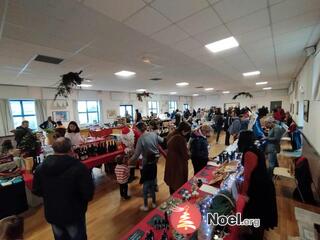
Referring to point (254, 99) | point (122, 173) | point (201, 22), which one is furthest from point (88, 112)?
point (254, 99)

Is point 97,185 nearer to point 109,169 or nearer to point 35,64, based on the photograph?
point 109,169

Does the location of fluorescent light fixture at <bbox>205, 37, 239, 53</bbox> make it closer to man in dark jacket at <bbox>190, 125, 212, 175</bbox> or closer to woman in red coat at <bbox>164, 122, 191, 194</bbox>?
man in dark jacket at <bbox>190, 125, 212, 175</bbox>

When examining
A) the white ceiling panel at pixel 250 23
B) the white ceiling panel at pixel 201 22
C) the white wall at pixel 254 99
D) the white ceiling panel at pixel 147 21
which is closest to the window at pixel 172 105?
the white wall at pixel 254 99

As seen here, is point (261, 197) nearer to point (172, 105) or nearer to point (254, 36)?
point (254, 36)

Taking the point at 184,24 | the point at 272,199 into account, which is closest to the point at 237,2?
the point at 184,24

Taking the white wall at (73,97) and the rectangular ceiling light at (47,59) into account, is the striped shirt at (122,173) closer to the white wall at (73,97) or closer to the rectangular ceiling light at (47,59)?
the rectangular ceiling light at (47,59)

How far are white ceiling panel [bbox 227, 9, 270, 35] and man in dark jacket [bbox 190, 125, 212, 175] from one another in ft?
5.60

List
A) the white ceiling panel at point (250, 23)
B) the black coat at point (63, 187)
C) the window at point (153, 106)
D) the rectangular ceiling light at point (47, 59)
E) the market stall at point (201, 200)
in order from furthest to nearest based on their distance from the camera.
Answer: the window at point (153, 106)
the rectangular ceiling light at point (47, 59)
the white ceiling panel at point (250, 23)
the black coat at point (63, 187)
the market stall at point (201, 200)

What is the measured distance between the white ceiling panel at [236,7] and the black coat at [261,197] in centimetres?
181

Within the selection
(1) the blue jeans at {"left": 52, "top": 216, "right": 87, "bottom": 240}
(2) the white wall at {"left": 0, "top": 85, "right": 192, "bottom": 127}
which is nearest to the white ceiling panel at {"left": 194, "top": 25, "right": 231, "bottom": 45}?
(1) the blue jeans at {"left": 52, "top": 216, "right": 87, "bottom": 240}

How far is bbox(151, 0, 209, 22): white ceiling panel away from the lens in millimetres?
1960

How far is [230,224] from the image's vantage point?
1.30 m

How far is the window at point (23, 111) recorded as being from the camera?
7539mm

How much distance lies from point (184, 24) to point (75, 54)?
2.57 metres
